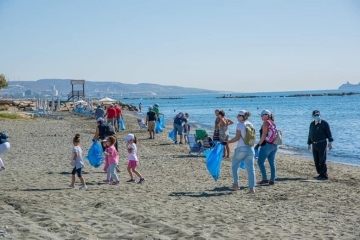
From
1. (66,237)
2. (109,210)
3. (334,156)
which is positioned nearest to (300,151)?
(334,156)

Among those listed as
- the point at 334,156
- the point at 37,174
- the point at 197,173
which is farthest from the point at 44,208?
the point at 334,156

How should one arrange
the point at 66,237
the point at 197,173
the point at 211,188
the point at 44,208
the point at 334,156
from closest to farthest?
the point at 66,237, the point at 44,208, the point at 211,188, the point at 197,173, the point at 334,156

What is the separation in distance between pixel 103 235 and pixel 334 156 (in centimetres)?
1443

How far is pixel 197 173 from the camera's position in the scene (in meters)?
12.2

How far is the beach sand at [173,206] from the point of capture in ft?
20.9

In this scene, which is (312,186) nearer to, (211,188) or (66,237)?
(211,188)

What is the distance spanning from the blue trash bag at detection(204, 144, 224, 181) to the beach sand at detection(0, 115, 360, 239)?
0.25 metres

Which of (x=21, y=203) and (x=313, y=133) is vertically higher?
(x=313, y=133)

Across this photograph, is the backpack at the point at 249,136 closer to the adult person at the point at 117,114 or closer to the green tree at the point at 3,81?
the adult person at the point at 117,114

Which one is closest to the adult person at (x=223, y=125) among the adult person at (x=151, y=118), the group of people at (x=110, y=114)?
the adult person at (x=151, y=118)

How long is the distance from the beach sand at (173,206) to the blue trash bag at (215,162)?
0.25 meters

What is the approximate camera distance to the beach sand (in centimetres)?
636

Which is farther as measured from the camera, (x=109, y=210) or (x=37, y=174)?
(x=37, y=174)

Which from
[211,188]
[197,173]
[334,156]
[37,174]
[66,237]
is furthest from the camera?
[334,156]
